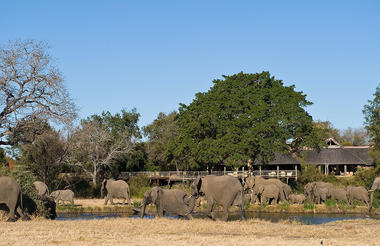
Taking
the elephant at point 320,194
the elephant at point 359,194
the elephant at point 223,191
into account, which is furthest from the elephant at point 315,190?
the elephant at point 223,191

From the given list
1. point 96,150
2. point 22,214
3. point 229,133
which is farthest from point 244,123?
point 22,214

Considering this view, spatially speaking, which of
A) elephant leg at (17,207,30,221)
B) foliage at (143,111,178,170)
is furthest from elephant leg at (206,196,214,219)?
foliage at (143,111,178,170)

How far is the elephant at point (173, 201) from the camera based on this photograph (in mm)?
22109

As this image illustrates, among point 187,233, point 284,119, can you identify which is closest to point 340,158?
point 284,119

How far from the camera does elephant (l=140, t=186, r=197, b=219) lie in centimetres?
2211

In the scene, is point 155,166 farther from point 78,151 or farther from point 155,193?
point 155,193

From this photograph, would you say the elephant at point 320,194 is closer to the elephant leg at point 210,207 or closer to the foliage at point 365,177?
the foliage at point 365,177

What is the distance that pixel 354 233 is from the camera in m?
16.8

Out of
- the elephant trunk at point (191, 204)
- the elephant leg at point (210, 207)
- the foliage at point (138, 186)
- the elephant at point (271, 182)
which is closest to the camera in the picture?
the elephant leg at point (210, 207)

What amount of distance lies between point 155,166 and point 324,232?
55318mm

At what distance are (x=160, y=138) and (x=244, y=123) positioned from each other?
27.4 metres

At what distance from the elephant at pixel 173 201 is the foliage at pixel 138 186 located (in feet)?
69.5

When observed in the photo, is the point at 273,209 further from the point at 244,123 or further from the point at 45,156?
the point at 45,156

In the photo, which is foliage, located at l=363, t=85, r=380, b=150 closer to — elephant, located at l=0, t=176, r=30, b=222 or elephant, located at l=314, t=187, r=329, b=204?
elephant, located at l=314, t=187, r=329, b=204
